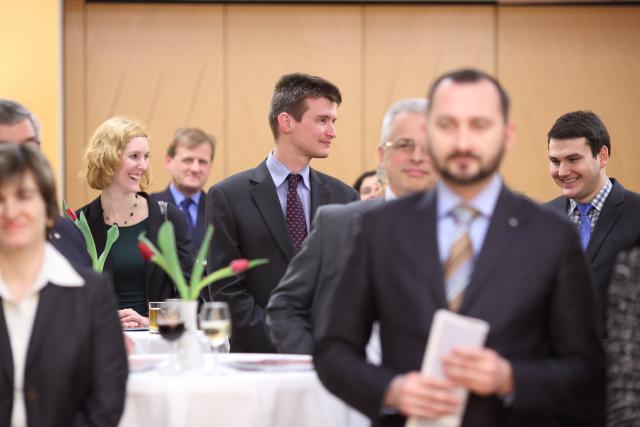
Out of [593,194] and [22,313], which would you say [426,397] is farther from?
[593,194]

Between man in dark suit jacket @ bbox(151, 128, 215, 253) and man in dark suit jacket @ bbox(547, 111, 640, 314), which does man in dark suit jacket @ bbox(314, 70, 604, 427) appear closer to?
man in dark suit jacket @ bbox(547, 111, 640, 314)

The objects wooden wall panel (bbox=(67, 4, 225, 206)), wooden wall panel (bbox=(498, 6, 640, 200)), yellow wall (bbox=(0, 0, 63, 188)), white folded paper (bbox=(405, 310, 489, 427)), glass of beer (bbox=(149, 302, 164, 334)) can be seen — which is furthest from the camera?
wooden wall panel (bbox=(498, 6, 640, 200))

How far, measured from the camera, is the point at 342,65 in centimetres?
872

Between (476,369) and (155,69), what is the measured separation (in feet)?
22.1

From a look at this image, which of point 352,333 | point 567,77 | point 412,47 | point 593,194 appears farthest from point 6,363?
point 567,77

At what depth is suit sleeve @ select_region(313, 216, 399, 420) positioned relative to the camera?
2.46 m

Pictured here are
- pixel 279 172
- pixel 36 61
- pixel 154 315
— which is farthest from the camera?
pixel 36 61

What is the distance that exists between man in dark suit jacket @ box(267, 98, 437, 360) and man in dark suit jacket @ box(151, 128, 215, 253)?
361 centimetres

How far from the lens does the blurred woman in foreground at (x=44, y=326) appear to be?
2904mm

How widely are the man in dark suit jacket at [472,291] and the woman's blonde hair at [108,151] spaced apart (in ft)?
10.5

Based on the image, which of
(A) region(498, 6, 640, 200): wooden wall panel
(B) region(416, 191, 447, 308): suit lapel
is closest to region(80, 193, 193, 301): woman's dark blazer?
(B) region(416, 191, 447, 308): suit lapel

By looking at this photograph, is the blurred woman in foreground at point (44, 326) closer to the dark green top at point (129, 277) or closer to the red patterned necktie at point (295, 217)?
the red patterned necktie at point (295, 217)

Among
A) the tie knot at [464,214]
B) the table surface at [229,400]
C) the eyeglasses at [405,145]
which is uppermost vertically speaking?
the eyeglasses at [405,145]

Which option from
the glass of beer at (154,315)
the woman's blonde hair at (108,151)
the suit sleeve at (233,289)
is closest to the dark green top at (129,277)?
the woman's blonde hair at (108,151)
